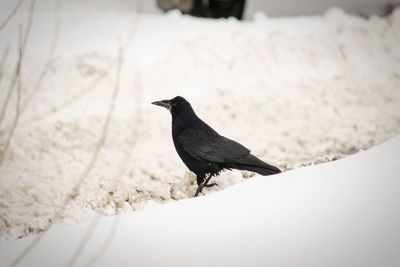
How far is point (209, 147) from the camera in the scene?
95.3 inches

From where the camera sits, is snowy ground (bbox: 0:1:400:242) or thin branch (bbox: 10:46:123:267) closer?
thin branch (bbox: 10:46:123:267)

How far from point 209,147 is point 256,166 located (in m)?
0.27

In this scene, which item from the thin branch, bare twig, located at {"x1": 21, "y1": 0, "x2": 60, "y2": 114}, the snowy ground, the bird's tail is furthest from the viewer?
bare twig, located at {"x1": 21, "y1": 0, "x2": 60, "y2": 114}

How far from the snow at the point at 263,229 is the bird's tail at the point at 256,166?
0.19ft

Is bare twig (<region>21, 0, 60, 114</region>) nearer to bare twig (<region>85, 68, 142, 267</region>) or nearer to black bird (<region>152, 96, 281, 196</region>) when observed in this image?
bare twig (<region>85, 68, 142, 267</region>)

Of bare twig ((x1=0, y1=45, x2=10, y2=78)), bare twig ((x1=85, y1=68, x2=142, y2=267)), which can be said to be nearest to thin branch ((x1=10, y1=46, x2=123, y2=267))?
bare twig ((x1=85, y1=68, x2=142, y2=267))

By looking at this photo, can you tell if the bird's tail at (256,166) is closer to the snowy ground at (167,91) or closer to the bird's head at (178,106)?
the bird's head at (178,106)

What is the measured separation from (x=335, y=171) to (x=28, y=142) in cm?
238

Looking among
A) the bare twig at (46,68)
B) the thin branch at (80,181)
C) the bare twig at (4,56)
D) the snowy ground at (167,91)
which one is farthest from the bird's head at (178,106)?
the bare twig at (4,56)

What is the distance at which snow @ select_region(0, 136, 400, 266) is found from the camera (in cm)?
174

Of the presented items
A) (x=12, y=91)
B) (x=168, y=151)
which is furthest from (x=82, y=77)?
(x=168, y=151)

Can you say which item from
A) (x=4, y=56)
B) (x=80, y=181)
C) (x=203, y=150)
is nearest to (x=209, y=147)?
(x=203, y=150)

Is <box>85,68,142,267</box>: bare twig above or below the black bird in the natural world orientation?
below

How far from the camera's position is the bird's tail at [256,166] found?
2303 millimetres
